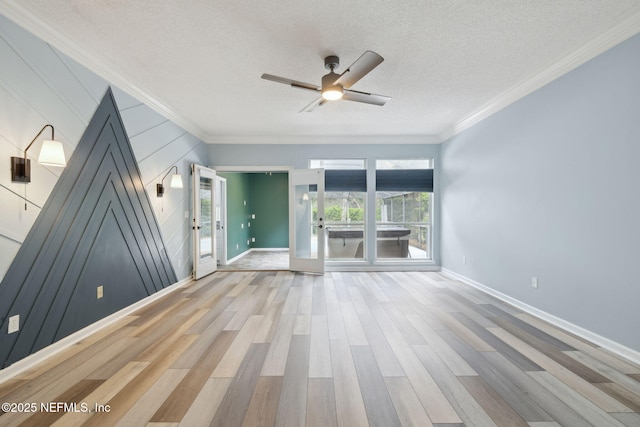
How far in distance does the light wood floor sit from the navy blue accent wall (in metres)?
0.27

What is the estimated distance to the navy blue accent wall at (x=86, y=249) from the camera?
205 centimetres

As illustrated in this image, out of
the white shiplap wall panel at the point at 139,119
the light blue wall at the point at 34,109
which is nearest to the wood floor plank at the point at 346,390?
the light blue wall at the point at 34,109

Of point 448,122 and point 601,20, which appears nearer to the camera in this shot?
point 601,20

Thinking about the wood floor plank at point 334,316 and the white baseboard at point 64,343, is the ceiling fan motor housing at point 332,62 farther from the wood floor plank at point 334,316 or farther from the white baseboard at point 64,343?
the white baseboard at point 64,343

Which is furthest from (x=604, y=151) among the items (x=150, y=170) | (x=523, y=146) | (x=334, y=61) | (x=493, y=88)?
(x=150, y=170)

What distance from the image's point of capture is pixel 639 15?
2041 mm

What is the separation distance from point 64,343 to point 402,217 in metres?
5.31

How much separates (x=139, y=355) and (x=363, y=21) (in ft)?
11.1

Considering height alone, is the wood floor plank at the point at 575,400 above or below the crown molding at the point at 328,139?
below

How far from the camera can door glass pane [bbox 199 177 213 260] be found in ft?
15.9

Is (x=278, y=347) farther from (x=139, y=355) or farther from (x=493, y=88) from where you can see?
(x=493, y=88)

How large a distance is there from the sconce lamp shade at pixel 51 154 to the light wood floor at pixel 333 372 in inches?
64.1

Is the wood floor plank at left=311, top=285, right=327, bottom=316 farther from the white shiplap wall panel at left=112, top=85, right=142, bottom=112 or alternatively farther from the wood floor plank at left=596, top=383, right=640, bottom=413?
the white shiplap wall panel at left=112, top=85, right=142, bottom=112

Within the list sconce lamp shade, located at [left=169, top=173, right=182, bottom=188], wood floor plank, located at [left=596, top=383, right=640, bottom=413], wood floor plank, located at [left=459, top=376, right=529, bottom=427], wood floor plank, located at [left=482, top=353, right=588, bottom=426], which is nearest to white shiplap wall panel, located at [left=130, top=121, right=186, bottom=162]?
sconce lamp shade, located at [left=169, top=173, right=182, bottom=188]
